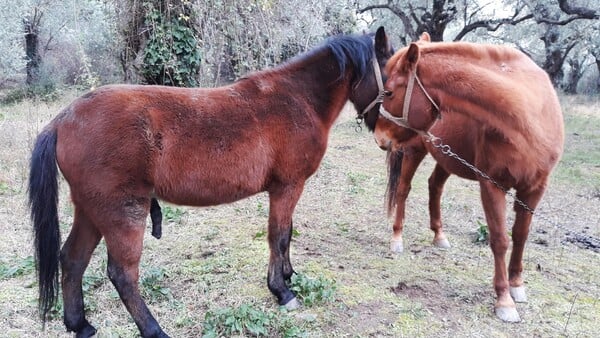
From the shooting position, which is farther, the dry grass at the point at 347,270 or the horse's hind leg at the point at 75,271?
the dry grass at the point at 347,270

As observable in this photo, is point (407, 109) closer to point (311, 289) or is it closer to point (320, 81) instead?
point (320, 81)

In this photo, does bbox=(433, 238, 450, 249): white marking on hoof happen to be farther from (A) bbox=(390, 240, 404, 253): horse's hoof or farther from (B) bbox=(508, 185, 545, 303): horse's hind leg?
(B) bbox=(508, 185, 545, 303): horse's hind leg

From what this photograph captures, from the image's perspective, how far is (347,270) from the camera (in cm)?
368

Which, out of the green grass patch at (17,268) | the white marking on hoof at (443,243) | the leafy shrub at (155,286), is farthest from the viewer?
the white marking on hoof at (443,243)

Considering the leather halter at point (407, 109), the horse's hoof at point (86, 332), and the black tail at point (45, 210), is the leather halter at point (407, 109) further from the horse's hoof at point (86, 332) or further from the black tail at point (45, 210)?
the horse's hoof at point (86, 332)

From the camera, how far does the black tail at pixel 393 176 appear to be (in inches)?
178

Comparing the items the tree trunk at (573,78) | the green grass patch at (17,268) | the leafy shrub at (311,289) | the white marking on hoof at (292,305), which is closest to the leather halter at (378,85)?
the leafy shrub at (311,289)

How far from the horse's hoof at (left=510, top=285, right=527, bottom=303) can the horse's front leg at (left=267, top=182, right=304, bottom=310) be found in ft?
5.48

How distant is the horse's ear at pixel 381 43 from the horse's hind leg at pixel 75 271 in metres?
2.24

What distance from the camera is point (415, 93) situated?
2.81 m

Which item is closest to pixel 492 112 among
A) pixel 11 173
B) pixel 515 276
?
pixel 515 276

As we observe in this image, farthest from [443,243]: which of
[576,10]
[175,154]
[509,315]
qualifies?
[576,10]

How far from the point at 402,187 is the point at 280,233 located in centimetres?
196

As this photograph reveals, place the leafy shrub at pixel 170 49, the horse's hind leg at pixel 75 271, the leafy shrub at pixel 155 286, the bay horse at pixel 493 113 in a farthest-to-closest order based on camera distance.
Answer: the leafy shrub at pixel 170 49 < the leafy shrub at pixel 155 286 < the bay horse at pixel 493 113 < the horse's hind leg at pixel 75 271
